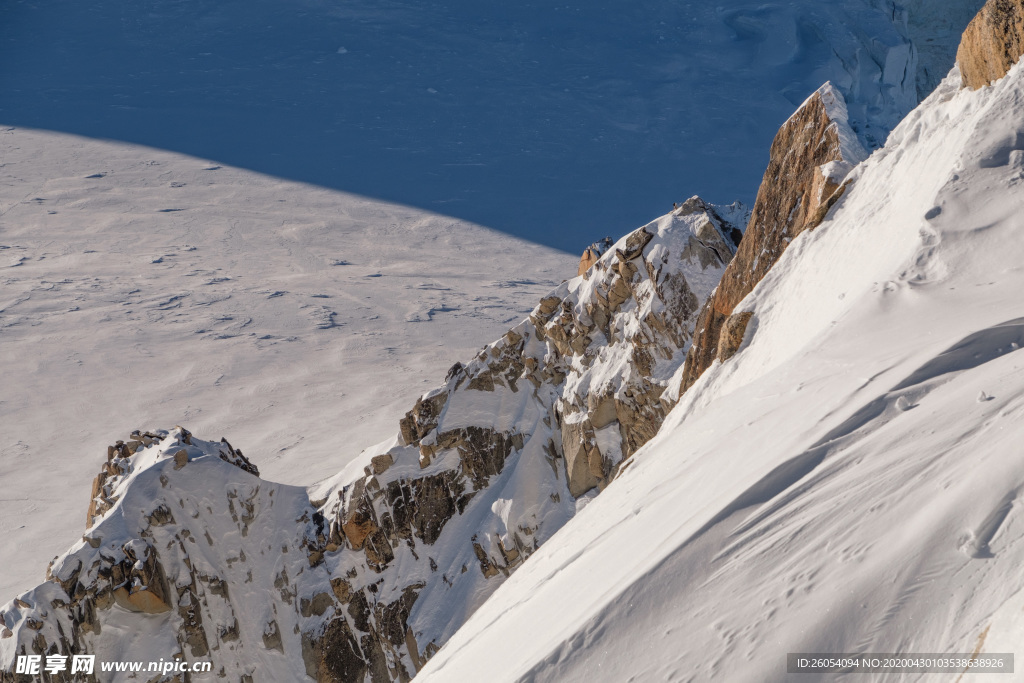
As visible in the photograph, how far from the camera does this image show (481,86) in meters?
36.2

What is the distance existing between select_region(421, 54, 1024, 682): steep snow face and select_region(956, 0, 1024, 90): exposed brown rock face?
135 mm

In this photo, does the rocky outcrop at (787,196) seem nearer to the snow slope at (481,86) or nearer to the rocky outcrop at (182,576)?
the rocky outcrop at (182,576)

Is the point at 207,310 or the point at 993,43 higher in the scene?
the point at 207,310

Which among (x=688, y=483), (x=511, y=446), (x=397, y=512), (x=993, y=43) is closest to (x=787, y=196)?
(x=993, y=43)

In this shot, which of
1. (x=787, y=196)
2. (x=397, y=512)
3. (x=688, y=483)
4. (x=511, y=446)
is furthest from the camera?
(x=511, y=446)

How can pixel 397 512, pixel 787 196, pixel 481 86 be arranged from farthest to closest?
pixel 481 86 → pixel 397 512 → pixel 787 196

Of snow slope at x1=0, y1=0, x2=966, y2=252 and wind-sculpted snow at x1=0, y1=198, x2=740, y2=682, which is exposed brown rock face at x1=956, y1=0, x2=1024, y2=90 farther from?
snow slope at x1=0, y1=0, x2=966, y2=252

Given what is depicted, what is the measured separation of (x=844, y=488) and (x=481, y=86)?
35.1 m

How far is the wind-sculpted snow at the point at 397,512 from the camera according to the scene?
847 cm

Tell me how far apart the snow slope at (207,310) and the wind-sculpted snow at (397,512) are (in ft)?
17.8

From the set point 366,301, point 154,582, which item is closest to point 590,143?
point 366,301

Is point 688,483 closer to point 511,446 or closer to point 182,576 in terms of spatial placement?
point 511,446

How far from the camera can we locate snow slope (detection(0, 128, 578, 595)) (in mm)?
17609

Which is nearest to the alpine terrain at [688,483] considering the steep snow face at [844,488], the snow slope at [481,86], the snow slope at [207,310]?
the steep snow face at [844,488]
